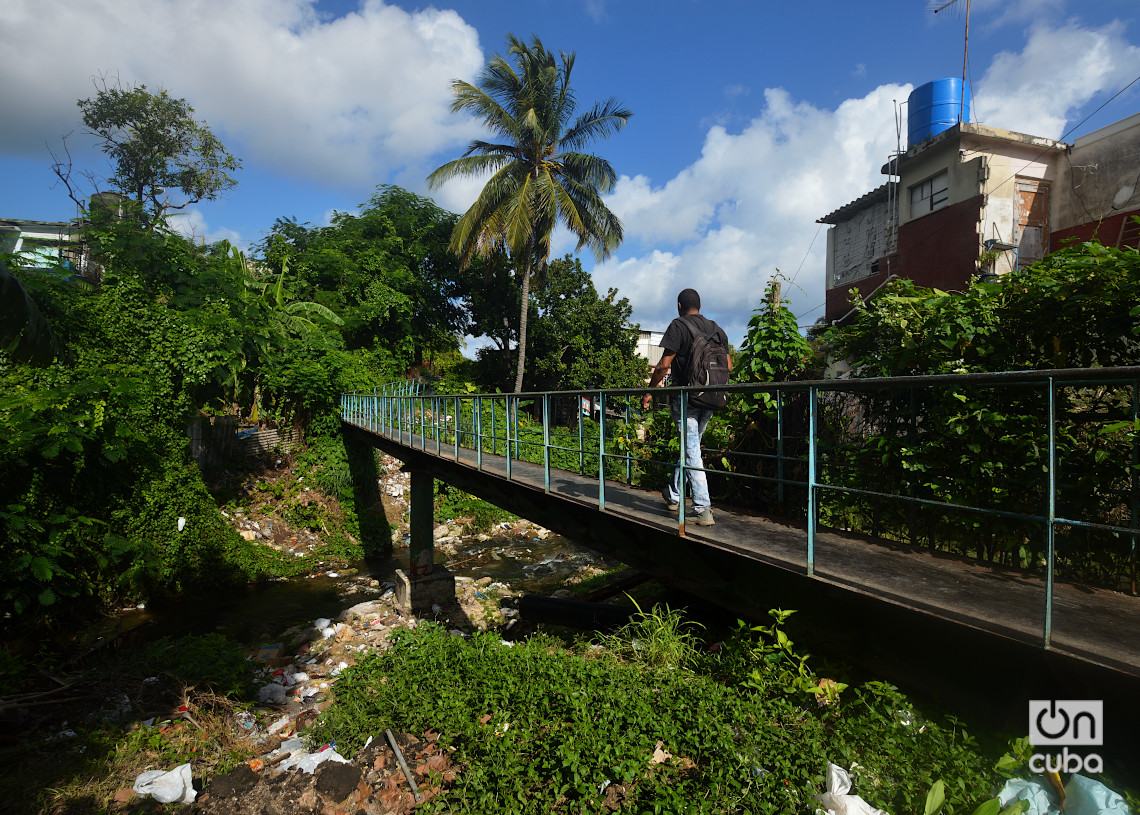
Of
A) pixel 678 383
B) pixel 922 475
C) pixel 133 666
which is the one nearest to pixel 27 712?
pixel 133 666

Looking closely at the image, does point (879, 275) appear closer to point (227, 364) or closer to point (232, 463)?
point (227, 364)

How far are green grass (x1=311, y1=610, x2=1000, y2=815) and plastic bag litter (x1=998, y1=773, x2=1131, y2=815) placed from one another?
0.11 m

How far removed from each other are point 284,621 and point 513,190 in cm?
1336

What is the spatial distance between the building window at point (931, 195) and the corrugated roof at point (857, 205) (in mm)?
866

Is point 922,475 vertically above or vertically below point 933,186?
below

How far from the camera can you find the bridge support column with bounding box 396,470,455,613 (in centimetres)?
880

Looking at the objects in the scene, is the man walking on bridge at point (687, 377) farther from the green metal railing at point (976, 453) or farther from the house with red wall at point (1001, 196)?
the house with red wall at point (1001, 196)

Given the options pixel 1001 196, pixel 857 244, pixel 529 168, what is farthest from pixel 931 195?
pixel 529 168

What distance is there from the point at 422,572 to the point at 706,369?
6.77 m

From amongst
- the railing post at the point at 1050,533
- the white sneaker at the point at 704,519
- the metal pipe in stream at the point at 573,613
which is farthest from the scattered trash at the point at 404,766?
the railing post at the point at 1050,533

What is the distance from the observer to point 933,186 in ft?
44.3

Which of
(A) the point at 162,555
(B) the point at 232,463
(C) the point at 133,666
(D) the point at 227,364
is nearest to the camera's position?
(C) the point at 133,666

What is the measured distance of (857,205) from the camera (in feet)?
54.7

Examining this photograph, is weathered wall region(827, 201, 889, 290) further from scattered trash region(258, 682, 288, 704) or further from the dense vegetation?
scattered trash region(258, 682, 288, 704)
